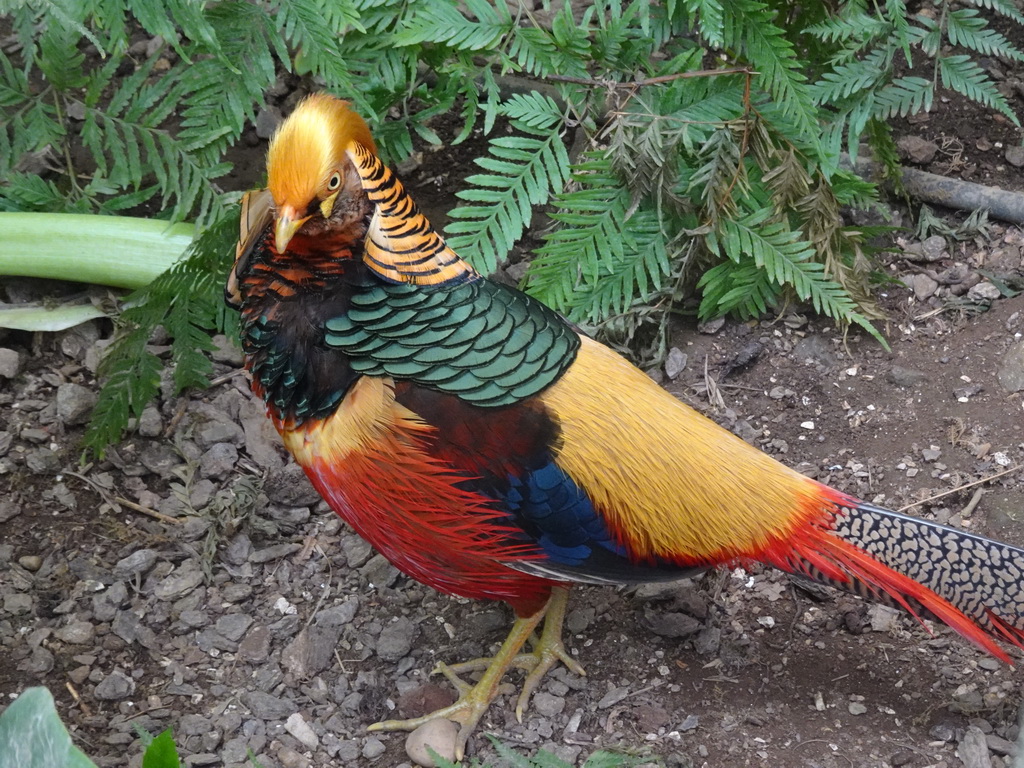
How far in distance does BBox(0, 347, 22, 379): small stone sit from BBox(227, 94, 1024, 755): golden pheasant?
1487 mm

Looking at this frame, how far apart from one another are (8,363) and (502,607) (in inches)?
76.9

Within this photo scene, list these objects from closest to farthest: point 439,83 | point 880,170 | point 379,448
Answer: point 379,448 → point 439,83 → point 880,170

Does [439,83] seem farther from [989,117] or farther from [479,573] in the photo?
[989,117]

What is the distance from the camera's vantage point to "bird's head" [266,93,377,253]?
2.19 metres

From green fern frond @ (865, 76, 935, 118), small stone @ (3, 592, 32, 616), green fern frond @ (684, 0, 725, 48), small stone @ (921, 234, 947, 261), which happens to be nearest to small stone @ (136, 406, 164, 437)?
small stone @ (3, 592, 32, 616)

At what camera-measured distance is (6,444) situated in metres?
3.48

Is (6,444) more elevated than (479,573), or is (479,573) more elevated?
(479,573)

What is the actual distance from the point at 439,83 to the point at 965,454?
2.17 m

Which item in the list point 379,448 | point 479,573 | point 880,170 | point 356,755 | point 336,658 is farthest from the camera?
point 880,170

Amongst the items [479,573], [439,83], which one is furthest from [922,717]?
[439,83]

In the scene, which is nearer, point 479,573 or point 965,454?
point 479,573

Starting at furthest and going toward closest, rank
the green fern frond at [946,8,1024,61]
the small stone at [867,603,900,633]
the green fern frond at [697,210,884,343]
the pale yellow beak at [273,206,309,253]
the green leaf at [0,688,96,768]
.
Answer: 1. the green fern frond at [946,8,1024,61]
2. the green fern frond at [697,210,884,343]
3. the small stone at [867,603,900,633]
4. the pale yellow beak at [273,206,309,253]
5. the green leaf at [0,688,96,768]

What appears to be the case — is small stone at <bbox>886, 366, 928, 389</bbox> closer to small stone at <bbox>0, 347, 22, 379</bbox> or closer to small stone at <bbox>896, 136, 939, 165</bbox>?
small stone at <bbox>896, 136, 939, 165</bbox>

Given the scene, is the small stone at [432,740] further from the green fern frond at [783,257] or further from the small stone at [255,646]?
the green fern frond at [783,257]
